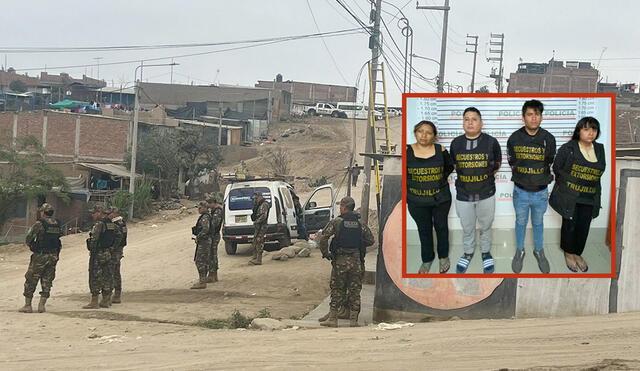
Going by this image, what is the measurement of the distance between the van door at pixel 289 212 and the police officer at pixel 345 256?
958 cm

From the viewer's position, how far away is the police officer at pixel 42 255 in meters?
14.5

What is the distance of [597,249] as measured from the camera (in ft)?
32.5

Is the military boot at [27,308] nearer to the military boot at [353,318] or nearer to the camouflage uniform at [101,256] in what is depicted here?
the camouflage uniform at [101,256]

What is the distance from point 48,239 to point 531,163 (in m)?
8.91

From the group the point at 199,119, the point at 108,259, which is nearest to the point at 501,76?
the point at 199,119

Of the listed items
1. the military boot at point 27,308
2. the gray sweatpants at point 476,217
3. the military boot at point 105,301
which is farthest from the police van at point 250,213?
the gray sweatpants at point 476,217

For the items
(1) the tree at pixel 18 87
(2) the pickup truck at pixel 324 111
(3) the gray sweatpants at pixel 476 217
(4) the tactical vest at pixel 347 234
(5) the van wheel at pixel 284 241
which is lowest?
(5) the van wheel at pixel 284 241

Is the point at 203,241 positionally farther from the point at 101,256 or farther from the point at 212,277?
the point at 101,256

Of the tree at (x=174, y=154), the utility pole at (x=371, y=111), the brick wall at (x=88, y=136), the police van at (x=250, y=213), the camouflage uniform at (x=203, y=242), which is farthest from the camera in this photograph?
Answer: the brick wall at (x=88, y=136)

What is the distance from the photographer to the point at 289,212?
2291 centimetres

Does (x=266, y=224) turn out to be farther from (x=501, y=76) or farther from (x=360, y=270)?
(x=501, y=76)

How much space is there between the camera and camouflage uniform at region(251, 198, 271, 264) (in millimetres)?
20219
